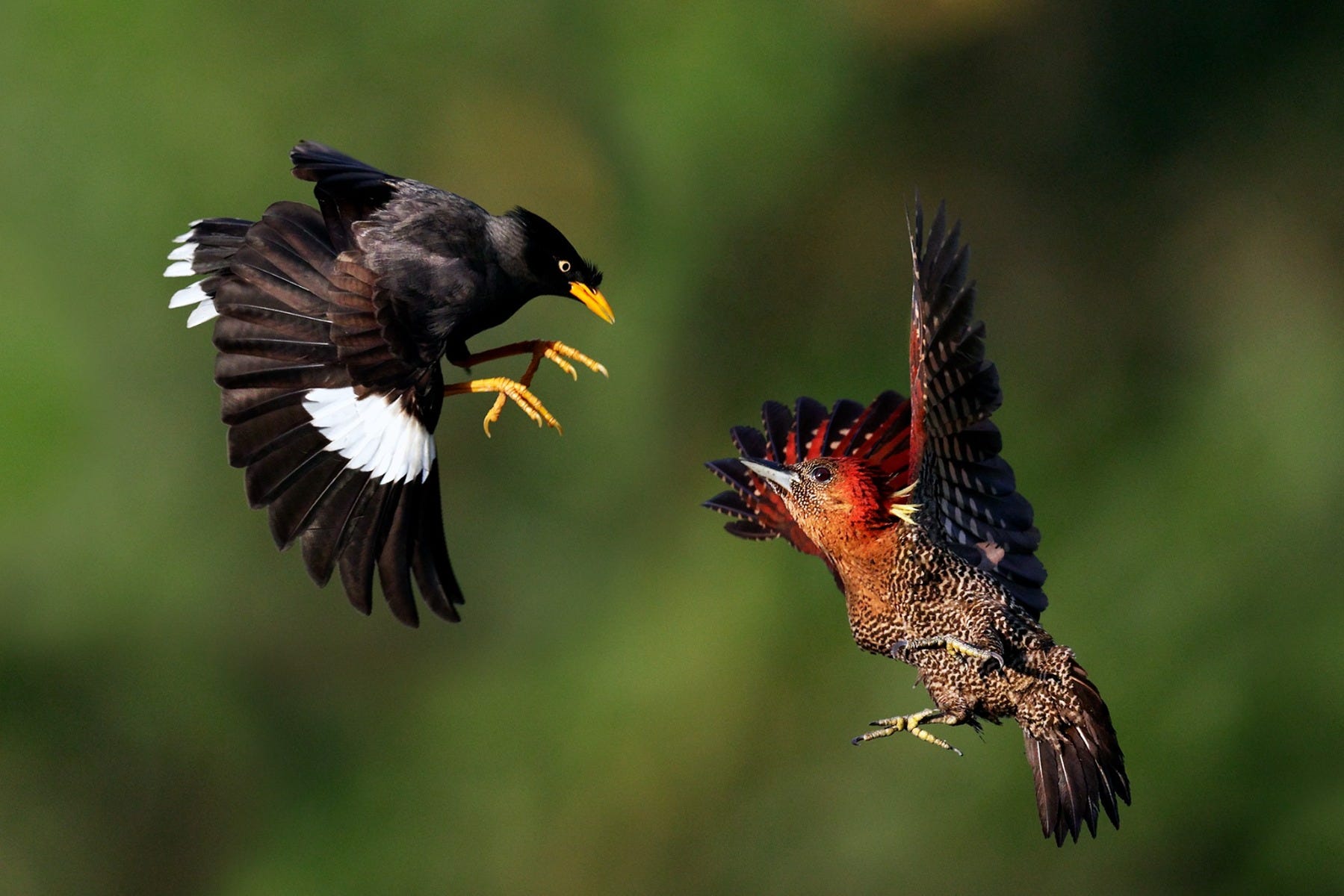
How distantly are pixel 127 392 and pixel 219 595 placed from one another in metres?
1.35

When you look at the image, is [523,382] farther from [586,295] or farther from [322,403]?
[322,403]

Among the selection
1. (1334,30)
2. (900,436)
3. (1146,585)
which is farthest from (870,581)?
→ (1334,30)

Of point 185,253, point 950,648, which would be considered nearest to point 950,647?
point 950,648

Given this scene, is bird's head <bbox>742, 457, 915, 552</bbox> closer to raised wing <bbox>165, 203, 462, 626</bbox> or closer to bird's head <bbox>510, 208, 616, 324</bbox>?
bird's head <bbox>510, 208, 616, 324</bbox>

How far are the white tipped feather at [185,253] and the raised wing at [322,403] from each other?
0.36 metres

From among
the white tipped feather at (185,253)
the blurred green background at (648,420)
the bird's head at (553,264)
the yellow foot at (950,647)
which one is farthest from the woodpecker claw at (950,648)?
the blurred green background at (648,420)

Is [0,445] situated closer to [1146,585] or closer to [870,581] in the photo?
[1146,585]

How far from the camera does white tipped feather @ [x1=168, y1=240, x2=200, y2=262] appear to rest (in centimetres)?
458

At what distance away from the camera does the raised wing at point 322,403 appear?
159 inches

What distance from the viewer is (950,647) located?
12.6ft

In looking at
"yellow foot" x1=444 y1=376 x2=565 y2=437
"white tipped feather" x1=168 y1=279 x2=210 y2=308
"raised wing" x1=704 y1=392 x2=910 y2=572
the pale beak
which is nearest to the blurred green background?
"raised wing" x1=704 y1=392 x2=910 y2=572

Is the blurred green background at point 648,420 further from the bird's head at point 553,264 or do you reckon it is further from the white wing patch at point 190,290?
the bird's head at point 553,264

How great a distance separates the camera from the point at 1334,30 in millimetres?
11031

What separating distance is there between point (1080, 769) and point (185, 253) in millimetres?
2745
